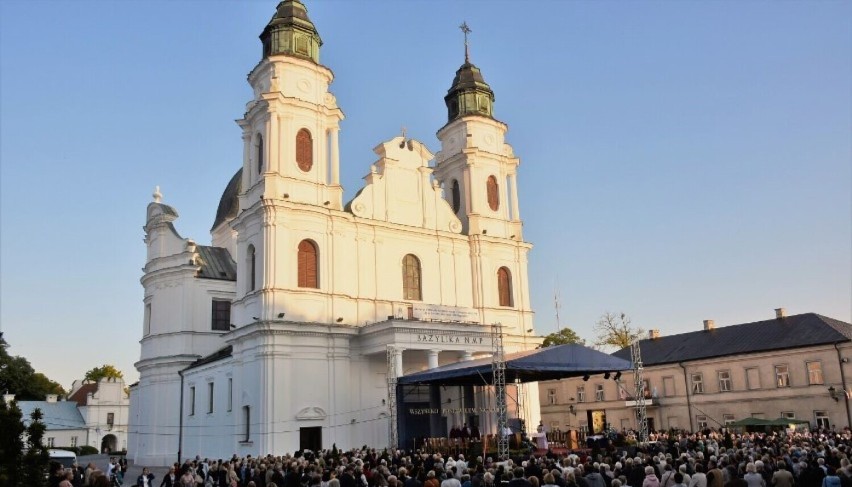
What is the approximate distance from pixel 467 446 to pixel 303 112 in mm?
16696

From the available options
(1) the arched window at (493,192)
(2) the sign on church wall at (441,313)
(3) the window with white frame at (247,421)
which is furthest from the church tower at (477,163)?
(3) the window with white frame at (247,421)

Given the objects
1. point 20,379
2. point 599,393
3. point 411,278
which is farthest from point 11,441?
point 20,379

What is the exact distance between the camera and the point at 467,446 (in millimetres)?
26250

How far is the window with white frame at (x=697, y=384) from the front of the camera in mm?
41250

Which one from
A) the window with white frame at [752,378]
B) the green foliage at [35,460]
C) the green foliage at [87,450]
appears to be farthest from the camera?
the green foliage at [87,450]

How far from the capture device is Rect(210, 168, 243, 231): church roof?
45.4m

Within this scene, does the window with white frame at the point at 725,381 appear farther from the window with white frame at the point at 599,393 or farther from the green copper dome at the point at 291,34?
the green copper dome at the point at 291,34

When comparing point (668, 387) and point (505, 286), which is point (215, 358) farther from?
point (668, 387)

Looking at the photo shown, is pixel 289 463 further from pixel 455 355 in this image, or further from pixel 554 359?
pixel 455 355

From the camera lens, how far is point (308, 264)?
3256 cm

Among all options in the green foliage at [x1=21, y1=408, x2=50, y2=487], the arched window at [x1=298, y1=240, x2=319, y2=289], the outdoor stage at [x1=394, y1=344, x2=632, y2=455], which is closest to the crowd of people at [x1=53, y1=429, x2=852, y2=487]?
the green foliage at [x1=21, y1=408, x2=50, y2=487]

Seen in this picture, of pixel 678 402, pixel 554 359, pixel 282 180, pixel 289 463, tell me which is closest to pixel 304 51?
pixel 282 180

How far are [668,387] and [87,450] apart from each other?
4599cm

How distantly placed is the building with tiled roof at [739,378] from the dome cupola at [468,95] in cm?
1568
